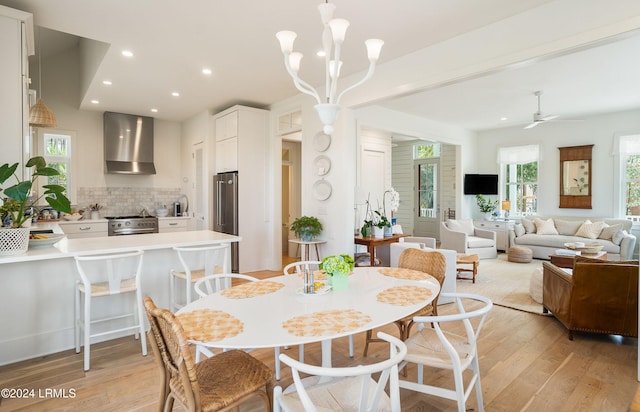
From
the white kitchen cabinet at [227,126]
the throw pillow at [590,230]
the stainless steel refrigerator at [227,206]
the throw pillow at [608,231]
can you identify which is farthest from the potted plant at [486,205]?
the white kitchen cabinet at [227,126]

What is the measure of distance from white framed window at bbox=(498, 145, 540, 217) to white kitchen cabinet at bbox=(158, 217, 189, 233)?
23.8ft

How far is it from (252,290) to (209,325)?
61cm

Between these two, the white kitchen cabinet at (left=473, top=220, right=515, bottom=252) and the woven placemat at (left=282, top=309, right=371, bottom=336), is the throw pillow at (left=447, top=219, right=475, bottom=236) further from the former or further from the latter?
the woven placemat at (left=282, top=309, right=371, bottom=336)

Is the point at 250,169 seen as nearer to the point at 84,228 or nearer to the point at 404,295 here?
the point at 84,228

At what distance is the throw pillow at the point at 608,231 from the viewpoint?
6305 mm

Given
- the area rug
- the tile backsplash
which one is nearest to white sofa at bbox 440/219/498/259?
the area rug

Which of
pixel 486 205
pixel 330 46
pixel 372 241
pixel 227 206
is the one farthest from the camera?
pixel 486 205

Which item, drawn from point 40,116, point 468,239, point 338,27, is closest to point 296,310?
point 338,27

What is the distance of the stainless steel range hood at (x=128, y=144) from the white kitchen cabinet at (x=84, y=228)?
1.04m

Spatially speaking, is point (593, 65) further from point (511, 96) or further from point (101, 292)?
point (101, 292)

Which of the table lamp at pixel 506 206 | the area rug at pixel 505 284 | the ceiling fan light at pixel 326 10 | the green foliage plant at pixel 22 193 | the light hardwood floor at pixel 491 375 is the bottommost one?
the light hardwood floor at pixel 491 375

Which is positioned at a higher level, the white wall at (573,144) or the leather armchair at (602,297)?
the white wall at (573,144)

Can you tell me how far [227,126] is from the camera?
19.5 ft

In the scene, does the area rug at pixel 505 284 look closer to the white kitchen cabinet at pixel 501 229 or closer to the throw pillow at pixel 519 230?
the throw pillow at pixel 519 230
